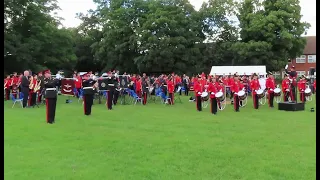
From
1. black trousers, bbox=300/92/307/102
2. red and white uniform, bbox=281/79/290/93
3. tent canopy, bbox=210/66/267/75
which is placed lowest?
black trousers, bbox=300/92/307/102

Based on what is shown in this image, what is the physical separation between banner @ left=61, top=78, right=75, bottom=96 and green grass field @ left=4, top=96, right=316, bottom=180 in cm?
1175

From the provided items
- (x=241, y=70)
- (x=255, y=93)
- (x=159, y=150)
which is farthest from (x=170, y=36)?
(x=159, y=150)

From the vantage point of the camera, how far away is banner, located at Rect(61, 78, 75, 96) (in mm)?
25406

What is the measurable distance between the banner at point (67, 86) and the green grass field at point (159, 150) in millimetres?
Answer: 11751

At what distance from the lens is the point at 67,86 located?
84.3 ft

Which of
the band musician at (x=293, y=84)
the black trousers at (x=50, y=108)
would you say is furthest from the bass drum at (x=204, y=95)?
the black trousers at (x=50, y=108)

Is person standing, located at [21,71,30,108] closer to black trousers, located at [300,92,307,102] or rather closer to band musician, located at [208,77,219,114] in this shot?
band musician, located at [208,77,219,114]

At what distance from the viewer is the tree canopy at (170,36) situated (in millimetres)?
44562

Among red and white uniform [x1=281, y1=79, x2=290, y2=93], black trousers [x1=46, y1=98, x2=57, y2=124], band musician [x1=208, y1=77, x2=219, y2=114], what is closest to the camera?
black trousers [x1=46, y1=98, x2=57, y2=124]

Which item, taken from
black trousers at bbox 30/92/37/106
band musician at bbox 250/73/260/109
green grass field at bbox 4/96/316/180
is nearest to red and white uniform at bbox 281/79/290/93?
band musician at bbox 250/73/260/109

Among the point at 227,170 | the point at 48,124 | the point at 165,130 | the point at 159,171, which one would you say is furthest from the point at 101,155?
the point at 48,124

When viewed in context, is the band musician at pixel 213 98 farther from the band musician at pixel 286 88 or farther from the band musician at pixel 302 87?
the band musician at pixel 302 87
